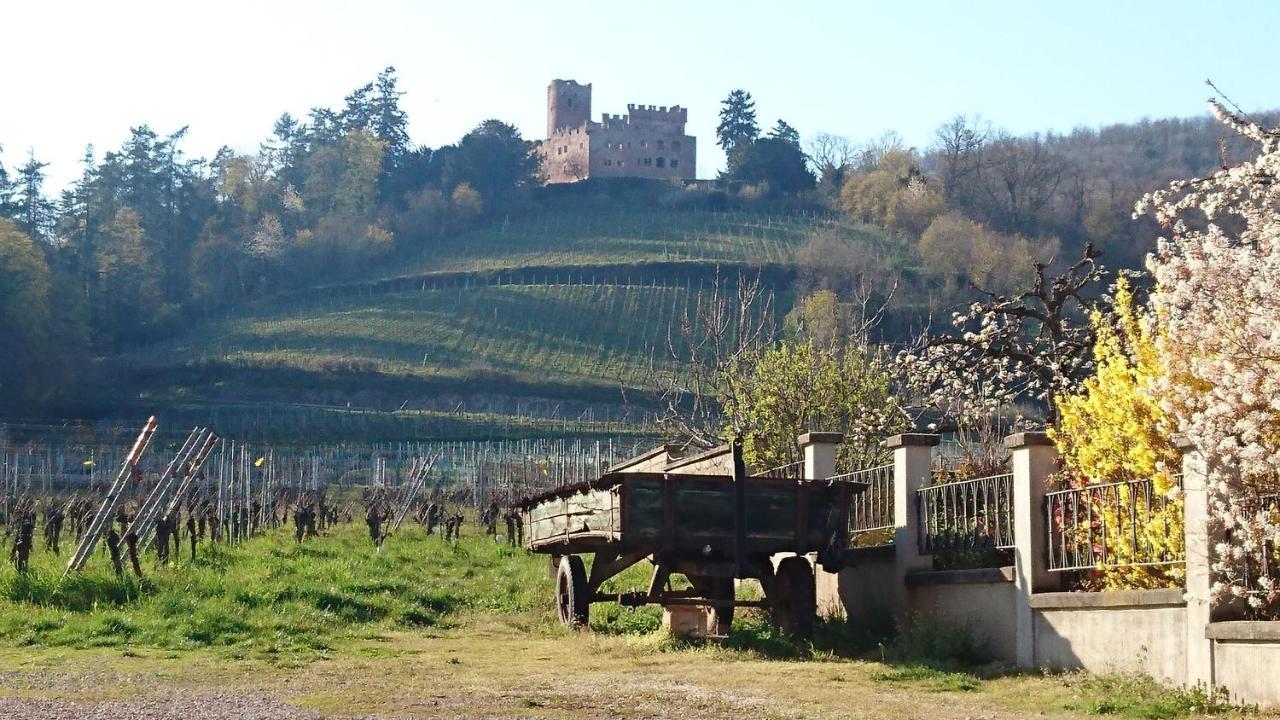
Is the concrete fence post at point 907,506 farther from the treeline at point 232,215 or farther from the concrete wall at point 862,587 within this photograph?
the treeline at point 232,215

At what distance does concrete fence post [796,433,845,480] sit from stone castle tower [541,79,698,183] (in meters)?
147

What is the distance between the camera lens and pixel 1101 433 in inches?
490

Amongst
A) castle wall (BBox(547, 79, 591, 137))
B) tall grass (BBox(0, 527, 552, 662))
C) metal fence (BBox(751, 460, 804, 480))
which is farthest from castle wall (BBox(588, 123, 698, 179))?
metal fence (BBox(751, 460, 804, 480))

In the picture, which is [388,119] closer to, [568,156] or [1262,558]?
[568,156]

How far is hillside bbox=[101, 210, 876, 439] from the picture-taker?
2938 inches

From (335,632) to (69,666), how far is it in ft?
11.4

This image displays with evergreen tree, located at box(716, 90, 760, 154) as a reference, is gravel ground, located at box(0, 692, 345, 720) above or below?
below

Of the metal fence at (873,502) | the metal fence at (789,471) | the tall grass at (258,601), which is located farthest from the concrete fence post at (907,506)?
the tall grass at (258,601)

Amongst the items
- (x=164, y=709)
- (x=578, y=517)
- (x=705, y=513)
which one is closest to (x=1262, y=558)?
(x=705, y=513)

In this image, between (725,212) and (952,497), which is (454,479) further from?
(725,212)

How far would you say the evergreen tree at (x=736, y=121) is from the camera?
145500 millimetres

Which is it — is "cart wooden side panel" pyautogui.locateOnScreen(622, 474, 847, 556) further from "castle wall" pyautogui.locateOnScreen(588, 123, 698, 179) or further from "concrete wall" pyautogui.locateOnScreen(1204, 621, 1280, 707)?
"castle wall" pyautogui.locateOnScreen(588, 123, 698, 179)

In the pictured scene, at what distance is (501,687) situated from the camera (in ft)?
37.1

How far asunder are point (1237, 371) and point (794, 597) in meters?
4.99
